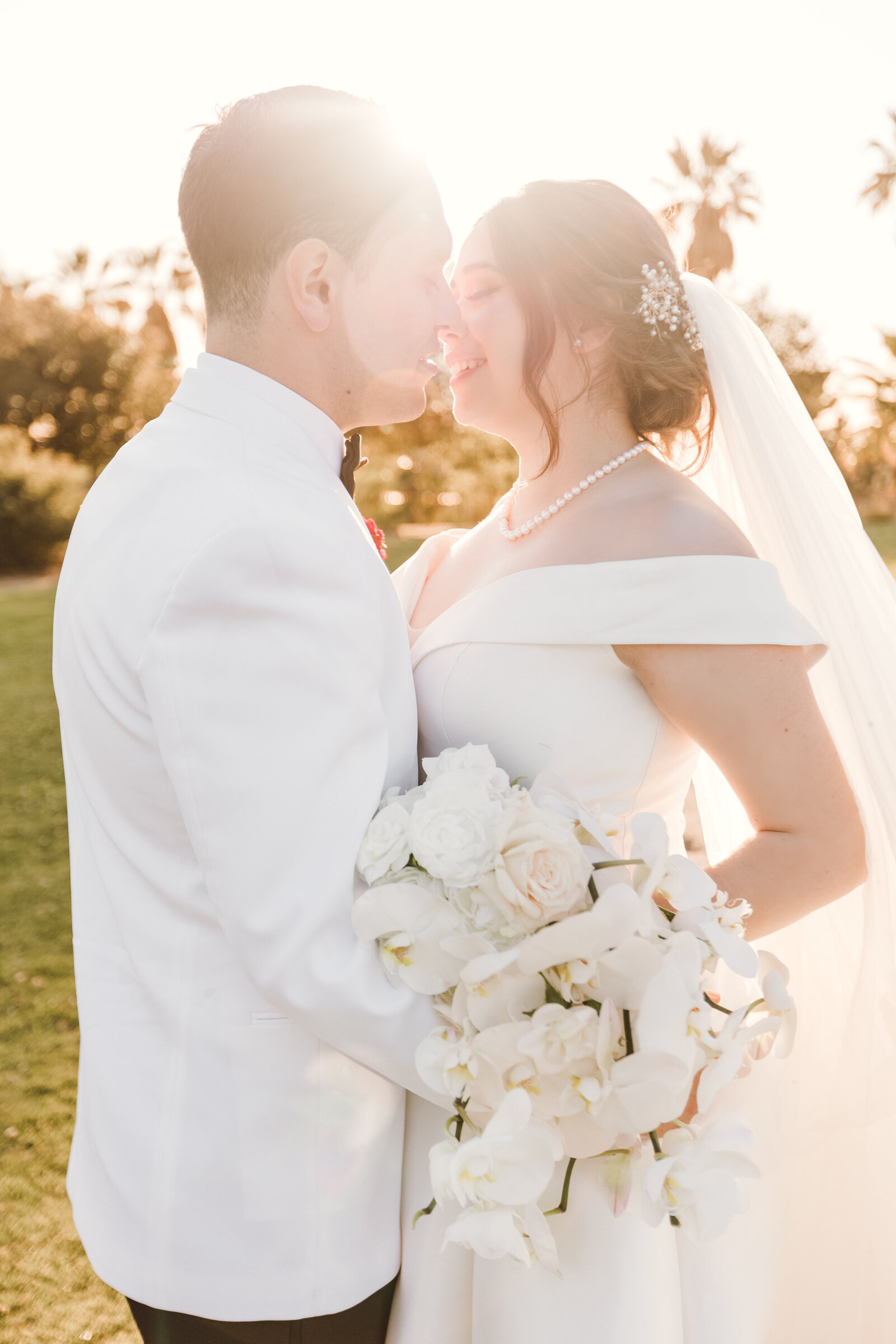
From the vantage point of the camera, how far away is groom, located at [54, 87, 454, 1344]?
1.60 meters

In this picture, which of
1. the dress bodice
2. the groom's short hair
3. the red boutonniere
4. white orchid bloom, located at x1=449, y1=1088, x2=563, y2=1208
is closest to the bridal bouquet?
white orchid bloom, located at x1=449, y1=1088, x2=563, y2=1208

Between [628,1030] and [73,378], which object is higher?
[628,1030]

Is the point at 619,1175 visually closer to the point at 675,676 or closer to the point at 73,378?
the point at 675,676

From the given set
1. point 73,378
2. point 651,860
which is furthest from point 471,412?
point 73,378

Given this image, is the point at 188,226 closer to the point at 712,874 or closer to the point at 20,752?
the point at 712,874

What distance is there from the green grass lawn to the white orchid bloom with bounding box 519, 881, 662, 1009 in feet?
10.5

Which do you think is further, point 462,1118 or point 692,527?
point 692,527

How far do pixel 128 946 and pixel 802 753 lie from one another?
58.7 inches

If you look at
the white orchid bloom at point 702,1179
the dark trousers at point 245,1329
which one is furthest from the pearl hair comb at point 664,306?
the dark trousers at point 245,1329

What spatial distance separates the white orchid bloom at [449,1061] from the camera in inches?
60.4

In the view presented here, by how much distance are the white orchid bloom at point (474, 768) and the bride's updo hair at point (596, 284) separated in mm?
1301

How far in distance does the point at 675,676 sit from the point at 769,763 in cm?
28

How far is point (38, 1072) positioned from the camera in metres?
5.20

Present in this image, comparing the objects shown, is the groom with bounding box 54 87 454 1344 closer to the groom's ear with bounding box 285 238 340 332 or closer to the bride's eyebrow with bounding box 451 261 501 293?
the groom's ear with bounding box 285 238 340 332
